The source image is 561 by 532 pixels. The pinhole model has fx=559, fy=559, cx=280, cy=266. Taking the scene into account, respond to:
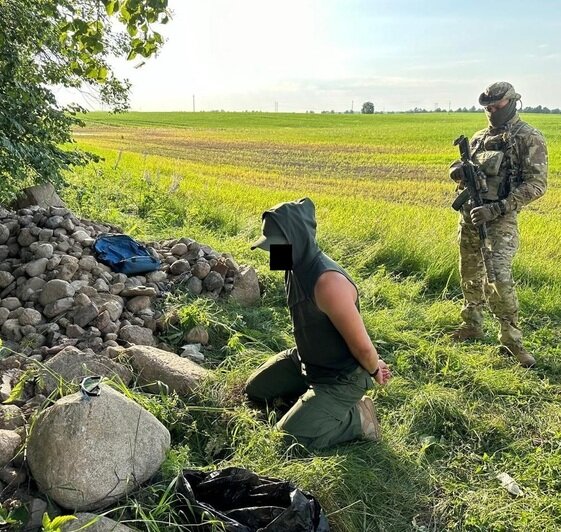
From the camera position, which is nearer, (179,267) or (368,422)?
(368,422)

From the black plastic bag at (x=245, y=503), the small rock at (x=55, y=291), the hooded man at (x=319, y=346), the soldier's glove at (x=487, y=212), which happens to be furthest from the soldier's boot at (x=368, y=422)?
the small rock at (x=55, y=291)

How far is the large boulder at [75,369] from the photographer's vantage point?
326 cm

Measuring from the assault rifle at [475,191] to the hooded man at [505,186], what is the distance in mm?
36

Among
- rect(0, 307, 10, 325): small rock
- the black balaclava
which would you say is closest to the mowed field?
rect(0, 307, 10, 325): small rock

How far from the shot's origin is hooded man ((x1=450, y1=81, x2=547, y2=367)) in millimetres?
4367

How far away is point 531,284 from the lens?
590cm

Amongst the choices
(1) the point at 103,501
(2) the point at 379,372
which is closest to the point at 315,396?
(2) the point at 379,372

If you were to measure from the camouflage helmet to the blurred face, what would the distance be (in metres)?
0.02

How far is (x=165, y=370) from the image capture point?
11.8 ft

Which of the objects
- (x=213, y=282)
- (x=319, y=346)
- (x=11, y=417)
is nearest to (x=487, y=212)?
(x=319, y=346)

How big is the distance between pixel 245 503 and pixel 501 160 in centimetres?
339

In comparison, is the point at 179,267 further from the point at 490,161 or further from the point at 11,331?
the point at 490,161

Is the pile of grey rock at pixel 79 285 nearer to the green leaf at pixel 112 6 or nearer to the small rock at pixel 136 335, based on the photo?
the small rock at pixel 136 335

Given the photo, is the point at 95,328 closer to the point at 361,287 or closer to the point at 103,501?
the point at 103,501
